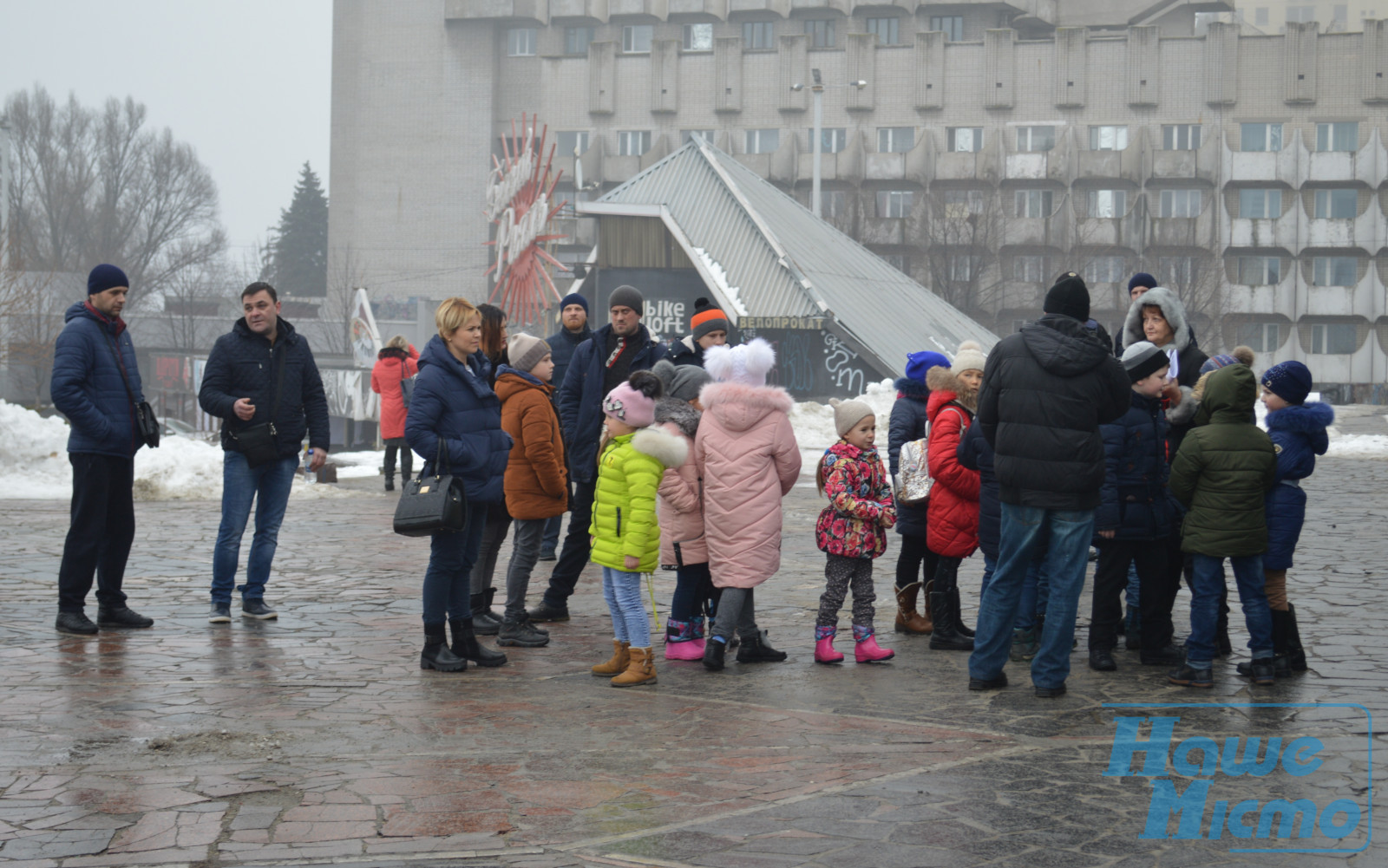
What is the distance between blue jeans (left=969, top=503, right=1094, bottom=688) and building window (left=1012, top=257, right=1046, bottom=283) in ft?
205

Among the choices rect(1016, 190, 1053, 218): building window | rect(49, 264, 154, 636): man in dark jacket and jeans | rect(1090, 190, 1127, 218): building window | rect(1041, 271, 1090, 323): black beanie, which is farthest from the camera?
rect(1016, 190, 1053, 218): building window

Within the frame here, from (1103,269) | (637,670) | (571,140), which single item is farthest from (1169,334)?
(571,140)

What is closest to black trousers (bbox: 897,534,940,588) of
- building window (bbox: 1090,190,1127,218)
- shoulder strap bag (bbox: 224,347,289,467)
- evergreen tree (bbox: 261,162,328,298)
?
A: shoulder strap bag (bbox: 224,347,289,467)

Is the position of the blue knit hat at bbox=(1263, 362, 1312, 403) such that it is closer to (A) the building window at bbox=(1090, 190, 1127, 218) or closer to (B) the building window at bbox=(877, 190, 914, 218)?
(B) the building window at bbox=(877, 190, 914, 218)

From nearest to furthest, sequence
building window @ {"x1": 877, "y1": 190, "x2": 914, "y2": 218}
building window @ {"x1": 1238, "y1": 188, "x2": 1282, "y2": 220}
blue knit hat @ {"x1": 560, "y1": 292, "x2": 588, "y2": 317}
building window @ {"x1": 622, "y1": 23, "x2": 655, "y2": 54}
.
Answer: blue knit hat @ {"x1": 560, "y1": 292, "x2": 588, "y2": 317} → building window @ {"x1": 1238, "y1": 188, "x2": 1282, "y2": 220} → building window @ {"x1": 877, "y1": 190, "x2": 914, "y2": 218} → building window @ {"x1": 622, "y1": 23, "x2": 655, "y2": 54}

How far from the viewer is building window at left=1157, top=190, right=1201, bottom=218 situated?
218ft

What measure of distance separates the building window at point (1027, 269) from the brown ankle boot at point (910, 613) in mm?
61097

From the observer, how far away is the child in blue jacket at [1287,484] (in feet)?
21.5

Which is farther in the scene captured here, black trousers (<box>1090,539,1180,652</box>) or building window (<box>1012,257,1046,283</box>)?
building window (<box>1012,257,1046,283</box>)

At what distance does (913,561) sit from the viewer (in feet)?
25.6

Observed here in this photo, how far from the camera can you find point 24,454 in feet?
56.6

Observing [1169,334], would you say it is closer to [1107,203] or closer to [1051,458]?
[1051,458]

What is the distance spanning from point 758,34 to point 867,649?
72972 millimetres

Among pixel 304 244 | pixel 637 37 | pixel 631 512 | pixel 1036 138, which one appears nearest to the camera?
pixel 631 512
